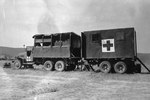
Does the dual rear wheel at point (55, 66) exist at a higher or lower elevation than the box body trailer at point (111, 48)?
lower

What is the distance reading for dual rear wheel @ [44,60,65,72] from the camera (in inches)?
705

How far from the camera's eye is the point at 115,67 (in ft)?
51.4

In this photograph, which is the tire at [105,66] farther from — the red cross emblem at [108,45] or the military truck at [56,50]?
the military truck at [56,50]

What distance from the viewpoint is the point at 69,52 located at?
1778cm

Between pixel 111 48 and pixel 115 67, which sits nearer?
pixel 115 67

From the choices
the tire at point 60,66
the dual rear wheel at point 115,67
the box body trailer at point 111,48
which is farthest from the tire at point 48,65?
the dual rear wheel at point 115,67

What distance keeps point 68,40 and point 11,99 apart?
1230 cm

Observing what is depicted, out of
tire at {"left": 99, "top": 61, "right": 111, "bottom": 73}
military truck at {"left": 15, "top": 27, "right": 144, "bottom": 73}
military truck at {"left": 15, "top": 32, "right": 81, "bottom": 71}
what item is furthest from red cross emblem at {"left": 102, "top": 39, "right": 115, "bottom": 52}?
military truck at {"left": 15, "top": 32, "right": 81, "bottom": 71}

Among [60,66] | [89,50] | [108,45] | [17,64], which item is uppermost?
[108,45]

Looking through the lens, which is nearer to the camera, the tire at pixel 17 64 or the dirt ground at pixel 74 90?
the dirt ground at pixel 74 90

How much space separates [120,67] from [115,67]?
0.45 m

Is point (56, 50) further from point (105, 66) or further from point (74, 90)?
point (74, 90)

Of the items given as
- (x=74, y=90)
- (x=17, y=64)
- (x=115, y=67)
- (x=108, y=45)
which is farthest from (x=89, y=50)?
(x=17, y=64)

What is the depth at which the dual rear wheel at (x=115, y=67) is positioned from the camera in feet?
50.5
